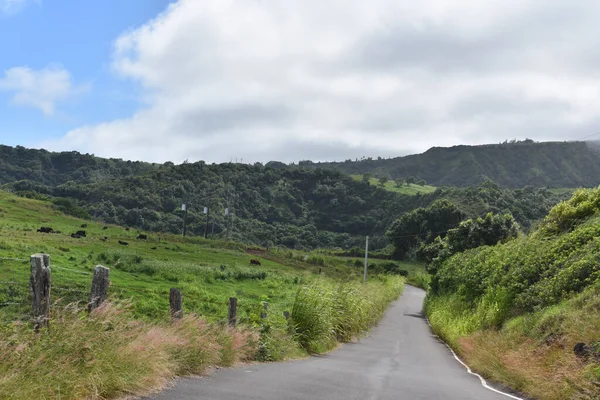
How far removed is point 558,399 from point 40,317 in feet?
27.7

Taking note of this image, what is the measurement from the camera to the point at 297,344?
16703 millimetres

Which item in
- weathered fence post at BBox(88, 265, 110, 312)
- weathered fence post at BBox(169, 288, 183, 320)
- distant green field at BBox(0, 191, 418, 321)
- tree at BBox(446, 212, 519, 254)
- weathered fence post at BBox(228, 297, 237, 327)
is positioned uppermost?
tree at BBox(446, 212, 519, 254)

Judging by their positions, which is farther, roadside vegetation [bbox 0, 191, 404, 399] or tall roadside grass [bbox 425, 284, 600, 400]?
tall roadside grass [bbox 425, 284, 600, 400]

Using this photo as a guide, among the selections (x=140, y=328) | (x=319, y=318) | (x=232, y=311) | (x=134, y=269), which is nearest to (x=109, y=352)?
(x=140, y=328)

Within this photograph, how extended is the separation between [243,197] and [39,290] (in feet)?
484

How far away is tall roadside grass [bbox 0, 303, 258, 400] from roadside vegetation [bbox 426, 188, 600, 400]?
641cm

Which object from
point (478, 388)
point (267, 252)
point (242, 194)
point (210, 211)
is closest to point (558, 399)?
point (478, 388)

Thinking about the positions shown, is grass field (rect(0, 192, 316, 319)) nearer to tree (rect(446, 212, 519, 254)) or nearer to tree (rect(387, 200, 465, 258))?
tree (rect(446, 212, 519, 254))

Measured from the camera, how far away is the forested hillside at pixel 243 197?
118500 millimetres

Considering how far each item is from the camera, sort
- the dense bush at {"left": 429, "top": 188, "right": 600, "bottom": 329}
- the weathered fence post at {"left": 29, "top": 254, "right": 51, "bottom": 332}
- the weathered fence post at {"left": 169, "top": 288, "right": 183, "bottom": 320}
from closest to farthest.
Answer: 1. the weathered fence post at {"left": 29, "top": 254, "right": 51, "bottom": 332}
2. the weathered fence post at {"left": 169, "top": 288, "right": 183, "bottom": 320}
3. the dense bush at {"left": 429, "top": 188, "right": 600, "bottom": 329}

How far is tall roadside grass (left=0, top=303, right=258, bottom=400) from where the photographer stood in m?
6.30

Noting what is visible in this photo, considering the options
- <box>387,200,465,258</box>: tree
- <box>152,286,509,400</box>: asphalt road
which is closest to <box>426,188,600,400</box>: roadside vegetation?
<box>152,286,509,400</box>: asphalt road

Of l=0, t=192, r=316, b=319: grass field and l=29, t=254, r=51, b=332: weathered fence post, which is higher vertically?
l=29, t=254, r=51, b=332: weathered fence post

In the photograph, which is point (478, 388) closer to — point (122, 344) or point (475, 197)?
→ point (122, 344)
